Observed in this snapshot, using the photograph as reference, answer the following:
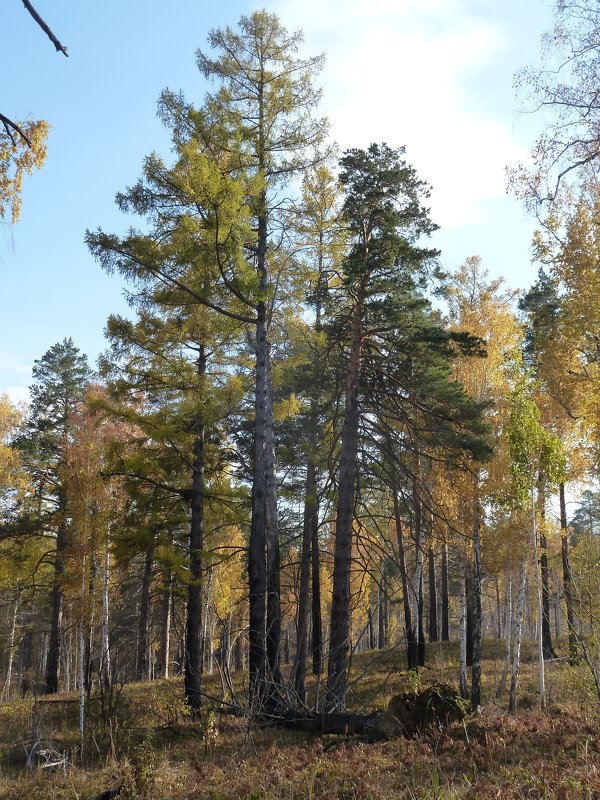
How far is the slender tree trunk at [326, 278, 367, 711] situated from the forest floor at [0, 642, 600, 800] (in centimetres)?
127

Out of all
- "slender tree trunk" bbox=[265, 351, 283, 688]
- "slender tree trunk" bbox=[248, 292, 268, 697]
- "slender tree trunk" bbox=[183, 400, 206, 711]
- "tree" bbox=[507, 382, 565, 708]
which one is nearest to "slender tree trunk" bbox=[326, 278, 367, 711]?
"slender tree trunk" bbox=[265, 351, 283, 688]

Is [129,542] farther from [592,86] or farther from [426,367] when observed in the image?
[592,86]

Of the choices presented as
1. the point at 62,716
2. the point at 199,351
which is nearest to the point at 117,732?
the point at 62,716

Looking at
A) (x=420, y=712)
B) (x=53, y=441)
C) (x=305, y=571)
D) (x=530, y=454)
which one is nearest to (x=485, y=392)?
(x=530, y=454)

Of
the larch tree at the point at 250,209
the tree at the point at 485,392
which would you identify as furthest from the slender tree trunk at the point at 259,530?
the tree at the point at 485,392

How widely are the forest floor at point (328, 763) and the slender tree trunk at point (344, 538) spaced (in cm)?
127

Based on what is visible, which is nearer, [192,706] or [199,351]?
[192,706]

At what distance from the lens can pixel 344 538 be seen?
457 inches

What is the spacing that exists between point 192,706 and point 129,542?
3.72 meters

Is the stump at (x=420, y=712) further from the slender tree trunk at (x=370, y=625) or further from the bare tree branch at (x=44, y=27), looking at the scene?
the bare tree branch at (x=44, y=27)

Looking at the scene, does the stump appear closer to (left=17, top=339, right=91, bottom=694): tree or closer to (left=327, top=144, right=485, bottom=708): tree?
(left=327, top=144, right=485, bottom=708): tree

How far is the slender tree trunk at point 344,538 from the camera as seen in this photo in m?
10.7

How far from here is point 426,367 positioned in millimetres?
12156

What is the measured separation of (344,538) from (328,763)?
4.75 m
